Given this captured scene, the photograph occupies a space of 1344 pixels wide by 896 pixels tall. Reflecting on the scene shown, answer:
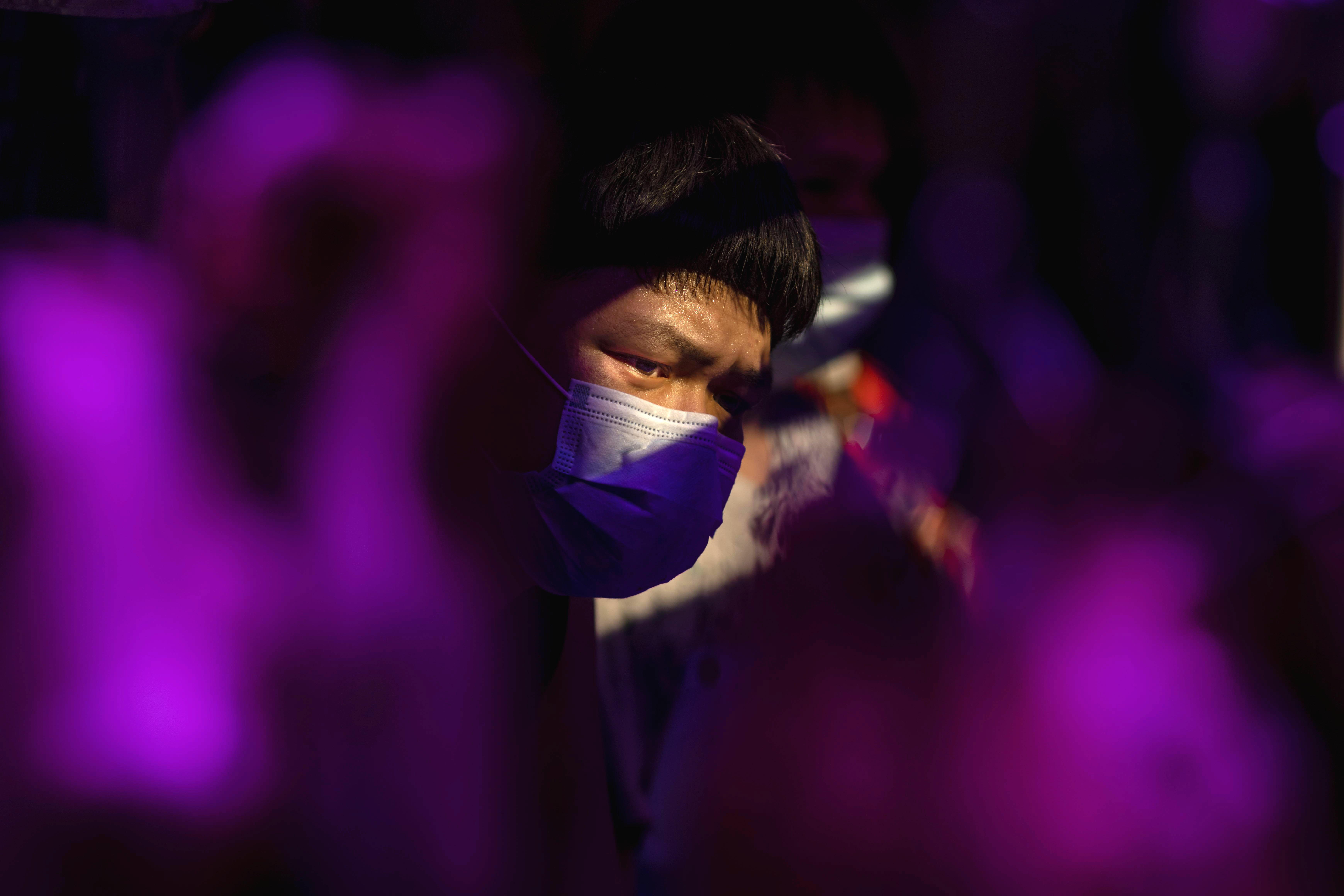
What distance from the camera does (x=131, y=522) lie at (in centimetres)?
104

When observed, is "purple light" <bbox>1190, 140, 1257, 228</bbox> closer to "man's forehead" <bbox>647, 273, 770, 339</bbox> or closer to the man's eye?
"man's forehead" <bbox>647, 273, 770, 339</bbox>

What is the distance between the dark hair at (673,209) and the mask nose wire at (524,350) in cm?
9

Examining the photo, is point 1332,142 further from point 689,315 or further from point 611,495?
point 611,495

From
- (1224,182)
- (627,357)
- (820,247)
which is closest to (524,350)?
(627,357)

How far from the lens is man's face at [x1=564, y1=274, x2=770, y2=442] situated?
1132 mm

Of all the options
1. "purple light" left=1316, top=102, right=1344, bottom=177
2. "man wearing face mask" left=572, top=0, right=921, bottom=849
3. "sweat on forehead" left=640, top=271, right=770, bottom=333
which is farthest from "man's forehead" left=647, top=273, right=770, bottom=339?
"purple light" left=1316, top=102, right=1344, bottom=177

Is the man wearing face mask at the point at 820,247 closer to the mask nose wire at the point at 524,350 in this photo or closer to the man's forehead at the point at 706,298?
the man's forehead at the point at 706,298

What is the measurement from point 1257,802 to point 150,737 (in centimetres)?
219

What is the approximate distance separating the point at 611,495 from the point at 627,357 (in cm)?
18

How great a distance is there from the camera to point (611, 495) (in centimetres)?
116

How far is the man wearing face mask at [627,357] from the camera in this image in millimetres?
1138

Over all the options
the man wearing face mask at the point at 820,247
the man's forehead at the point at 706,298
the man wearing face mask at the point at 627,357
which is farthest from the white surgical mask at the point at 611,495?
the man wearing face mask at the point at 820,247

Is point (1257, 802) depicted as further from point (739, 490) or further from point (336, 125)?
point (336, 125)

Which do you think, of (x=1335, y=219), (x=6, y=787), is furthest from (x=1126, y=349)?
(x=6, y=787)
